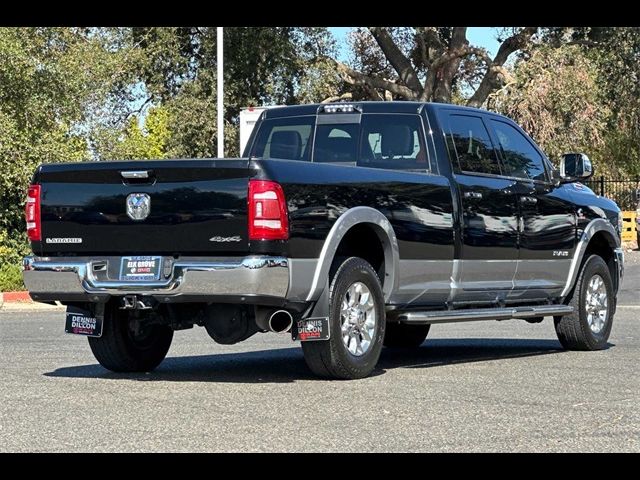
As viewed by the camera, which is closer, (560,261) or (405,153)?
(405,153)

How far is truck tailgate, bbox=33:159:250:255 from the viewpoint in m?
9.02

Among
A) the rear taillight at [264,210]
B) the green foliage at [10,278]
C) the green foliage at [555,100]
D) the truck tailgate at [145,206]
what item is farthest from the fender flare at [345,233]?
the green foliage at [555,100]

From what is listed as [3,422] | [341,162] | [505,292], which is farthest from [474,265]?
[3,422]

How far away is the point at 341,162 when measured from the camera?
36.3 ft

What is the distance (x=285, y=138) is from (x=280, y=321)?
2.67 meters

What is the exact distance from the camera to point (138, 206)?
9.32 metres

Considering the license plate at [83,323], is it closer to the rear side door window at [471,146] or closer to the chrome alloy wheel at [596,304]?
the rear side door window at [471,146]

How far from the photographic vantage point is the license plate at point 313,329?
30.3 ft

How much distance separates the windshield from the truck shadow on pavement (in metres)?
1.76

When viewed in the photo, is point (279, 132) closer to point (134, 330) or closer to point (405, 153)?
point (405, 153)

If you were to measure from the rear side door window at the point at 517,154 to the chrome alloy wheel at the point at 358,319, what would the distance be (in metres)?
2.37

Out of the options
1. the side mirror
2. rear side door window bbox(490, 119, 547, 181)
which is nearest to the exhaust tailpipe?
rear side door window bbox(490, 119, 547, 181)

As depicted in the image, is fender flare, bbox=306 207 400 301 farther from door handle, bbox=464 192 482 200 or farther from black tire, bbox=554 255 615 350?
black tire, bbox=554 255 615 350
